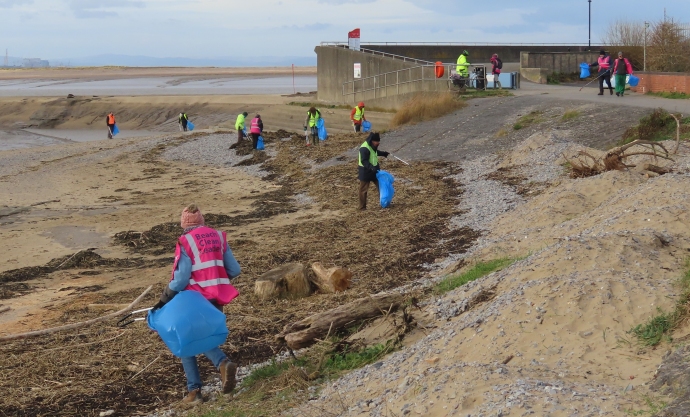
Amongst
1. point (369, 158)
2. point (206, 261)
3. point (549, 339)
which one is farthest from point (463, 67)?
point (549, 339)

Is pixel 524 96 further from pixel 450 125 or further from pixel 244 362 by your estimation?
pixel 244 362

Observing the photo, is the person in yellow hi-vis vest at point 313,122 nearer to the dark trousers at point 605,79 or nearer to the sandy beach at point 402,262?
the sandy beach at point 402,262

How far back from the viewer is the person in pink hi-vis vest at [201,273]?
6922mm

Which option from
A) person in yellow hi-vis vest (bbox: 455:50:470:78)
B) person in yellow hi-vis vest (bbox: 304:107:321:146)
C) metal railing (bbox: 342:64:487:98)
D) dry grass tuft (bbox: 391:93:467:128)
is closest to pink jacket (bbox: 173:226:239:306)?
person in yellow hi-vis vest (bbox: 304:107:321:146)

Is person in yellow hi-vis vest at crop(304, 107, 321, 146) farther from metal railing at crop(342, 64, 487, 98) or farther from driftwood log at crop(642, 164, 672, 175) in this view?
driftwood log at crop(642, 164, 672, 175)

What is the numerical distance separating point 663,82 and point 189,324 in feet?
81.8

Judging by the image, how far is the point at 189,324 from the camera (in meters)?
6.74

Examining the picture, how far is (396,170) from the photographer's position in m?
21.6

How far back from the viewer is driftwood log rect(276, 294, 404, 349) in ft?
26.3

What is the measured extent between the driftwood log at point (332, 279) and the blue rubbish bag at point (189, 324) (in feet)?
12.2

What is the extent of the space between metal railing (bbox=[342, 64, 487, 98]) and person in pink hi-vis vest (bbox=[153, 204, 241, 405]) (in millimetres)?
27909

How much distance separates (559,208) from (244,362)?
6.45 meters

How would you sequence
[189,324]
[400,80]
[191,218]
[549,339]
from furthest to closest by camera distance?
[400,80] < [191,218] < [189,324] < [549,339]

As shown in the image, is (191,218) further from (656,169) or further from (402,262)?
(656,169)
